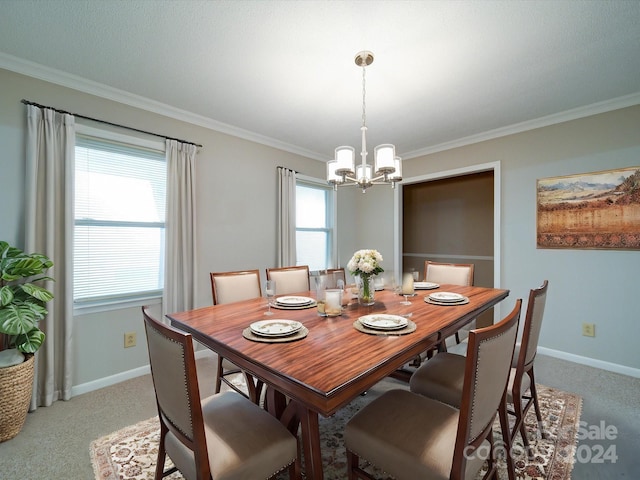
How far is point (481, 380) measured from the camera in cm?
98

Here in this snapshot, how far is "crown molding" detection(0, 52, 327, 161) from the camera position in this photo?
2.16 metres

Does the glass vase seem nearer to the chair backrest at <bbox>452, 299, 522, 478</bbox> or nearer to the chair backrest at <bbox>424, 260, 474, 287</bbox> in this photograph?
the chair backrest at <bbox>452, 299, 522, 478</bbox>

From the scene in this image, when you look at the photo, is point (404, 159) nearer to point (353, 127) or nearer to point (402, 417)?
point (353, 127)

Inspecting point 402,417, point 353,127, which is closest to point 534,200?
point 353,127

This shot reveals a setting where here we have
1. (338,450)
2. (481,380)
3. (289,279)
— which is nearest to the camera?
(481,380)

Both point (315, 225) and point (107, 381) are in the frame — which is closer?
point (107, 381)

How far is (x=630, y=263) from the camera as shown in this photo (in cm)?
272

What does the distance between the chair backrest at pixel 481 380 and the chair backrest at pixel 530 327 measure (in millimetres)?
522

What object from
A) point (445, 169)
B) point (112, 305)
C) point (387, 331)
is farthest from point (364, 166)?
point (112, 305)

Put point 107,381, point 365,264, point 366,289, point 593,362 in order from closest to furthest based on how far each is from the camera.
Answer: point 365,264 < point 366,289 < point 107,381 < point 593,362

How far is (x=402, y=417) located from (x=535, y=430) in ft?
4.36

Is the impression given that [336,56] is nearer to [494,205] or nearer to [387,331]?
A: [387,331]

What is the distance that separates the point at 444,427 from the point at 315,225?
350 centimetres

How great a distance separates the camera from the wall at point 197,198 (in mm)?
2166
